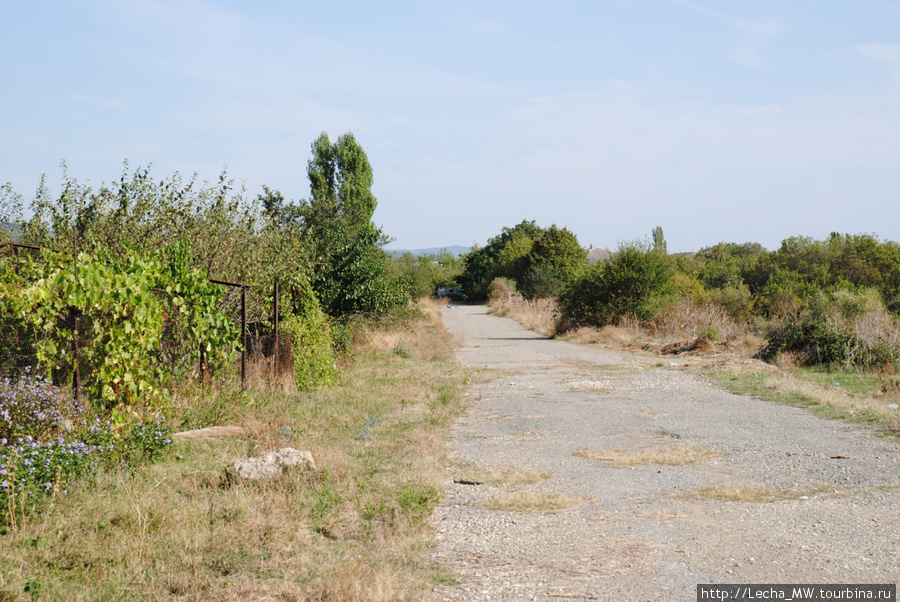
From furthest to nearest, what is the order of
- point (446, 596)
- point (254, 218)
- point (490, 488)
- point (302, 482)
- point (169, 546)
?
point (254, 218) → point (490, 488) → point (302, 482) → point (169, 546) → point (446, 596)

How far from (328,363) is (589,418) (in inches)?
204

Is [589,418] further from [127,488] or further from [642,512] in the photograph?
[127,488]

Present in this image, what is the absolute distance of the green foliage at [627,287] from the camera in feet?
99.6

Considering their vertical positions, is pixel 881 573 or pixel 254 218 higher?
pixel 254 218

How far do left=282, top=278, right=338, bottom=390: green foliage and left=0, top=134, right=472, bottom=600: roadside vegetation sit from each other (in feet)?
0.14

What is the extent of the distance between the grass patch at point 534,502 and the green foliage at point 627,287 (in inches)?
972

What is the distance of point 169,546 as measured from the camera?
15.9ft

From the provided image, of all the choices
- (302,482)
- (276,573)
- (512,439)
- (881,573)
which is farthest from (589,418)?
(276,573)

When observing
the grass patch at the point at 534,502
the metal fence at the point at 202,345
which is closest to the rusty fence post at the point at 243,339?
the metal fence at the point at 202,345

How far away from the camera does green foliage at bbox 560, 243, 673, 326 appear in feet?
99.6

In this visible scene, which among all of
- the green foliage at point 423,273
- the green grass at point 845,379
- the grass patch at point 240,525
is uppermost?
the green foliage at point 423,273

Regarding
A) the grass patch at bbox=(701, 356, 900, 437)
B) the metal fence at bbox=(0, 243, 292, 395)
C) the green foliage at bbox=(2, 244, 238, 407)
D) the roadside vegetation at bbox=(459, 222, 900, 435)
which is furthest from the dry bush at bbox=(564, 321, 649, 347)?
Result: the green foliage at bbox=(2, 244, 238, 407)

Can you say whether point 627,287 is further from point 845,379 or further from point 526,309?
point 526,309

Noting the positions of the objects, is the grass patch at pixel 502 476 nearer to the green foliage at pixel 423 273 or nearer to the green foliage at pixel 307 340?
the green foliage at pixel 307 340
